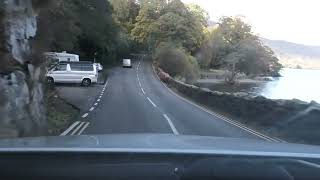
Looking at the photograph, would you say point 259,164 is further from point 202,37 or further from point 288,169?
point 202,37

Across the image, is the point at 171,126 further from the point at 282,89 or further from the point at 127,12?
the point at 127,12

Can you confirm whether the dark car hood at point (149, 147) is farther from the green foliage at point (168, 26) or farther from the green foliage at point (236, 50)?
the green foliage at point (236, 50)

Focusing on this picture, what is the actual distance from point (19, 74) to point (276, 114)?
33.9ft

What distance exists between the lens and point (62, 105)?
27.5 meters

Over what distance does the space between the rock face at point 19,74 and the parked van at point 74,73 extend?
1204 inches

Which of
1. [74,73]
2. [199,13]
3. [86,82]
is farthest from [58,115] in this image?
[199,13]

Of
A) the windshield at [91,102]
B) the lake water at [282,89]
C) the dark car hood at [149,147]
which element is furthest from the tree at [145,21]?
the dark car hood at [149,147]

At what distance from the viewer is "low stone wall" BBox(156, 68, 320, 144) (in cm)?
1855

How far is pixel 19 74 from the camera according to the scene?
15383 mm

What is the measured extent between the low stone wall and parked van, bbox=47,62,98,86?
18.2 m

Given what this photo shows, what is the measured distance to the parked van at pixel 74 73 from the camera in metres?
48.8

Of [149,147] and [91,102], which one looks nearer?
[149,147]

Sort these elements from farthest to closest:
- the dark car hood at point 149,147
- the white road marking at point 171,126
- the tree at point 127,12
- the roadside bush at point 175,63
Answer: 1. the tree at point 127,12
2. the roadside bush at point 175,63
3. the white road marking at point 171,126
4. the dark car hood at point 149,147

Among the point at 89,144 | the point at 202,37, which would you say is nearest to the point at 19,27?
the point at 89,144
